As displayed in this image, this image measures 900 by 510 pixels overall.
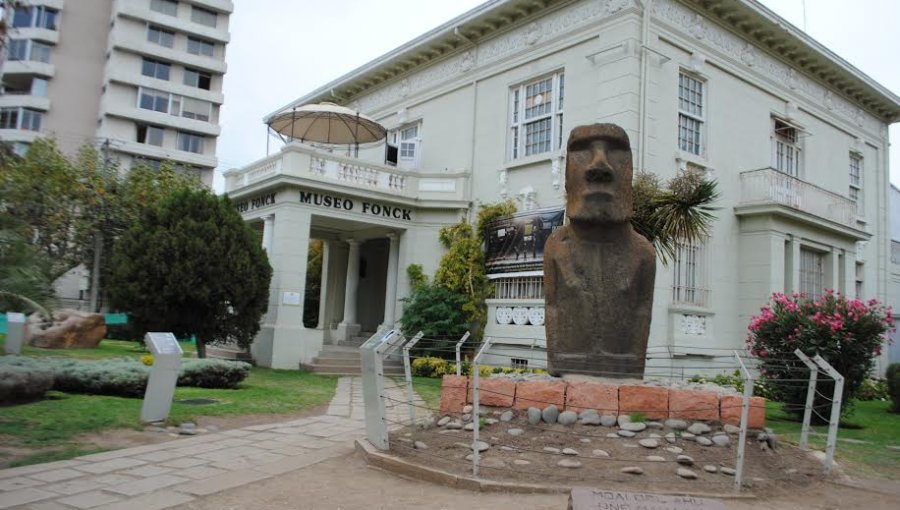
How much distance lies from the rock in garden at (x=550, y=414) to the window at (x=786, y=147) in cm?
1444

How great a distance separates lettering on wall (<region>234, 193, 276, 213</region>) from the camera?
56.2ft

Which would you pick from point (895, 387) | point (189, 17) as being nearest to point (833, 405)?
point (895, 387)

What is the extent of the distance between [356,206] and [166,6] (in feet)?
108

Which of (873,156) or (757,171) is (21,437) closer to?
(757,171)

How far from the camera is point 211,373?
11.3m

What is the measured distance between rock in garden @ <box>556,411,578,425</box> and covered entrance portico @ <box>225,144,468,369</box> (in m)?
8.40

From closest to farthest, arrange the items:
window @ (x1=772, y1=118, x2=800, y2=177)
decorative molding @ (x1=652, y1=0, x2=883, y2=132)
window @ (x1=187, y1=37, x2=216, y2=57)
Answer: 1. decorative molding @ (x1=652, y1=0, x2=883, y2=132)
2. window @ (x1=772, y1=118, x2=800, y2=177)
3. window @ (x1=187, y1=37, x2=216, y2=57)

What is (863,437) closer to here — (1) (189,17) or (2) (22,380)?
(2) (22,380)

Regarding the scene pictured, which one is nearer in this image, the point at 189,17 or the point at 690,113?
the point at 690,113

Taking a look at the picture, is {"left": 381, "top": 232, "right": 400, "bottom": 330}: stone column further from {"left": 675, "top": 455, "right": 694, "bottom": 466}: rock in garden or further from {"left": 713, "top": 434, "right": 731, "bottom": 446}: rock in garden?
{"left": 675, "top": 455, "right": 694, "bottom": 466}: rock in garden

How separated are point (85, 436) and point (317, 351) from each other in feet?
29.9

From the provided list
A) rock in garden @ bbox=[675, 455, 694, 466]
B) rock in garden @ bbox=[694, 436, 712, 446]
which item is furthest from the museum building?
rock in garden @ bbox=[675, 455, 694, 466]

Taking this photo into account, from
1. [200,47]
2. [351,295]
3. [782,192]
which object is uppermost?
[200,47]

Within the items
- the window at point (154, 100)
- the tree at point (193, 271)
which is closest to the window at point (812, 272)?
the tree at point (193, 271)
